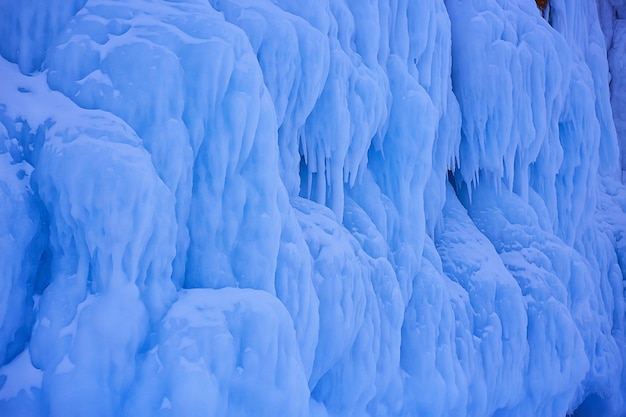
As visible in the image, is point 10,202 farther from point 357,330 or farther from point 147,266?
point 357,330

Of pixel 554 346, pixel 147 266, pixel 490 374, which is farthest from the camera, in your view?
pixel 554 346

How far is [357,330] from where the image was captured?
4512 millimetres

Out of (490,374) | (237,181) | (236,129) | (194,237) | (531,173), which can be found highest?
(236,129)

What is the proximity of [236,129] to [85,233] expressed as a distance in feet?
3.44

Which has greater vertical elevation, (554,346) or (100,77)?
(100,77)

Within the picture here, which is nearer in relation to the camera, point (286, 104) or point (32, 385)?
point (32, 385)

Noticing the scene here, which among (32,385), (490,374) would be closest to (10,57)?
(32,385)

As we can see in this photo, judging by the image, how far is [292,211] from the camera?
161 inches

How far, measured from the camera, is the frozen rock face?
10.1 ft

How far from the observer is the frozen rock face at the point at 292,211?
3.07 meters

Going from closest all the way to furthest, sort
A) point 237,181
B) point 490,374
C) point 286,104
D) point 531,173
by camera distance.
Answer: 1. point 237,181
2. point 286,104
3. point 490,374
4. point 531,173

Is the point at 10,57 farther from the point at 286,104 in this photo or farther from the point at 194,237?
the point at 286,104

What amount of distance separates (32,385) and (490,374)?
4.23 m

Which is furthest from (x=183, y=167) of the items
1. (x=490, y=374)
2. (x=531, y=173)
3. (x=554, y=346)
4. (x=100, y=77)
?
(x=531, y=173)
